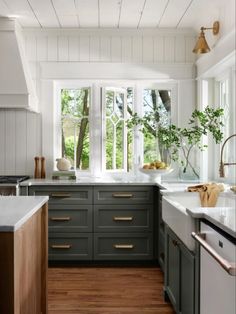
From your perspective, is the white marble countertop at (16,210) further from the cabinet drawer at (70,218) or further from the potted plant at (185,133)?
the potted plant at (185,133)

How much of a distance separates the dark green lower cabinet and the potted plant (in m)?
1.39

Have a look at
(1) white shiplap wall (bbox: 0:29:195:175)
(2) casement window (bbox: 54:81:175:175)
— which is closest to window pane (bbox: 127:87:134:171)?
(2) casement window (bbox: 54:81:175:175)

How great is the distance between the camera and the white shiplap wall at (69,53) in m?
4.90

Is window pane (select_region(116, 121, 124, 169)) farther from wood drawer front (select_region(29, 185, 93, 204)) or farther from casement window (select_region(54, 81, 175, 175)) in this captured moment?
wood drawer front (select_region(29, 185, 93, 204))

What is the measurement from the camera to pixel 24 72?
14.6ft

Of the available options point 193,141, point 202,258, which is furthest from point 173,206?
point 193,141

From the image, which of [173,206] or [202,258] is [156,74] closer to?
[173,206]

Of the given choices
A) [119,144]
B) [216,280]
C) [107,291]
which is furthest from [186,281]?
[119,144]

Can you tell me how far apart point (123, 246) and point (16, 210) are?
88.7 inches

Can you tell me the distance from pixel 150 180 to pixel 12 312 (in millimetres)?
2805

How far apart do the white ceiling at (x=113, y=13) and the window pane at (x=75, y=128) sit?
782mm

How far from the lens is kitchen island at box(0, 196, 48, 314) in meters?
1.93

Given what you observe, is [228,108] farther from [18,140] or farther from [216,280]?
[216,280]

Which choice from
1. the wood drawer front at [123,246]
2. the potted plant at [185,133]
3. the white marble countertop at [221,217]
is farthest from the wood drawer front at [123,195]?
the white marble countertop at [221,217]
